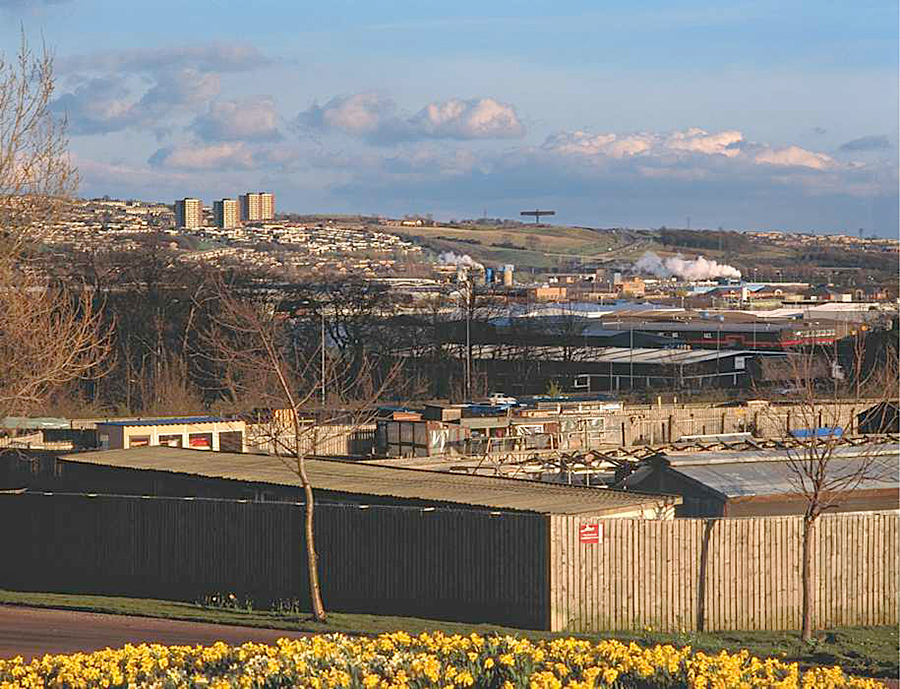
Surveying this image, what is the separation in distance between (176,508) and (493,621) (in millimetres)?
7077

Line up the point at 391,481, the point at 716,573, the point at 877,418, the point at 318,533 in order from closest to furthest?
1. the point at 716,573
2. the point at 318,533
3. the point at 391,481
4. the point at 877,418

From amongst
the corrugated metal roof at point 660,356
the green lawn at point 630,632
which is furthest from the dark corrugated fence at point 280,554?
the corrugated metal roof at point 660,356

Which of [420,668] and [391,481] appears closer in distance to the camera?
[420,668]

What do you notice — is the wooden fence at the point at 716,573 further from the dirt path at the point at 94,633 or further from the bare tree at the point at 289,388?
the dirt path at the point at 94,633

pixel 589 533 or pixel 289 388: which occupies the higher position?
pixel 289 388

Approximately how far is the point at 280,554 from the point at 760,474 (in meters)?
10.5

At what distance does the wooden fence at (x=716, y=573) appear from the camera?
23125 mm

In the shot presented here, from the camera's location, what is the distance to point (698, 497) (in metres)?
29.7

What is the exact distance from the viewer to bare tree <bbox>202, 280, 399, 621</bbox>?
981 inches

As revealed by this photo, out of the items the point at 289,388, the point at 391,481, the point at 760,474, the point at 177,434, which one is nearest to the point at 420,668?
the point at 289,388

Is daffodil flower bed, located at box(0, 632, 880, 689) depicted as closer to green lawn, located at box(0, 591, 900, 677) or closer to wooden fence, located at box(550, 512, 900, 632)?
green lawn, located at box(0, 591, 900, 677)

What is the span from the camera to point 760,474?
1230 inches

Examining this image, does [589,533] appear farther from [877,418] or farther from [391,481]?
[877,418]

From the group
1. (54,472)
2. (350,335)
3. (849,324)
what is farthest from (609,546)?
(849,324)
